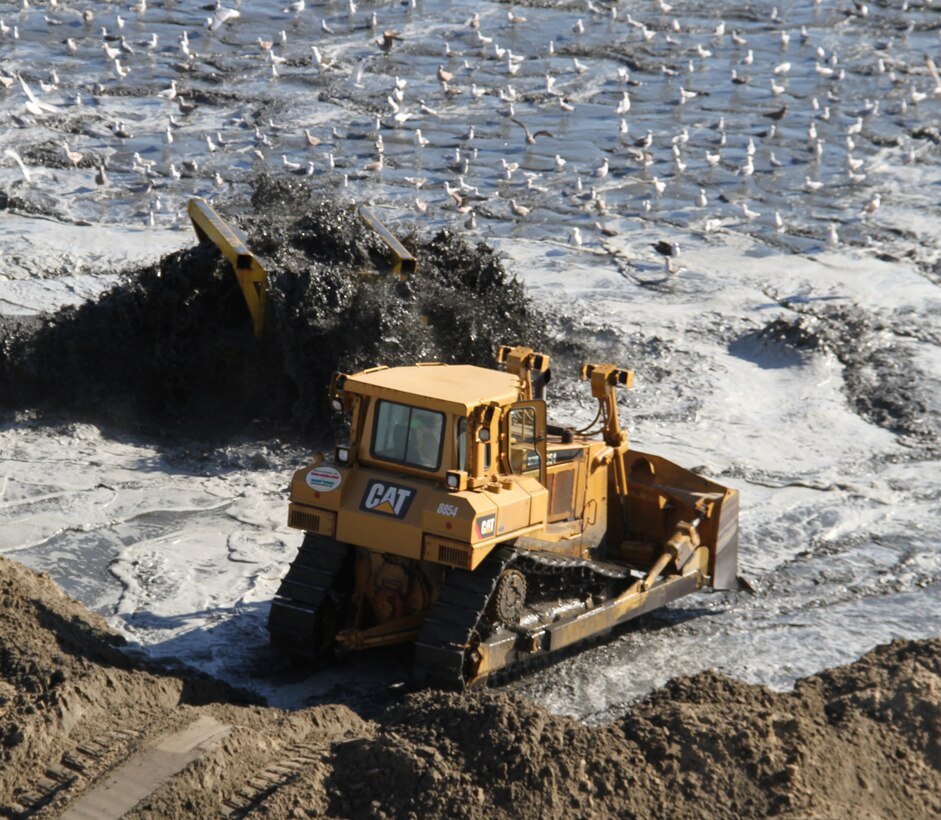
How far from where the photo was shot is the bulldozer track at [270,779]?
6.87m

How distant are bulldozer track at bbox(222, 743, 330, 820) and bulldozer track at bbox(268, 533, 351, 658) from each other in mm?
1383

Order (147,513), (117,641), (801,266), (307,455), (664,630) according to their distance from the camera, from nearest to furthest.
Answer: (117,641) < (664,630) < (147,513) < (307,455) < (801,266)

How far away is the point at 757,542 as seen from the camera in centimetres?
1189

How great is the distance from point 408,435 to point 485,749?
2213mm

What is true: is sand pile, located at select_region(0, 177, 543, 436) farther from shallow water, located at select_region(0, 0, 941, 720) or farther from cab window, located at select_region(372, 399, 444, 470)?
cab window, located at select_region(372, 399, 444, 470)

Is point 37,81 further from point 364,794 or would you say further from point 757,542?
point 364,794

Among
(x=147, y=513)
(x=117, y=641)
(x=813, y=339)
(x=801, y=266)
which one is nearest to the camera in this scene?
(x=117, y=641)

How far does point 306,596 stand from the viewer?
8.89m

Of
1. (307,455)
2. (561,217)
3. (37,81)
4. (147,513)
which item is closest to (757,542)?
(307,455)

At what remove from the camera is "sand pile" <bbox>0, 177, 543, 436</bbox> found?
13.2 metres

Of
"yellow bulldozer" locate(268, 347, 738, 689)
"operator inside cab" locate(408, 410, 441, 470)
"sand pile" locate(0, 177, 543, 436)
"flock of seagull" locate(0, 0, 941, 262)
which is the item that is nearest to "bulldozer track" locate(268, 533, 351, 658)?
"yellow bulldozer" locate(268, 347, 738, 689)

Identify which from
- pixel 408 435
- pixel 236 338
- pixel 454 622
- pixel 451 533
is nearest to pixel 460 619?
pixel 454 622

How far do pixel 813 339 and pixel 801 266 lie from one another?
2.88 metres

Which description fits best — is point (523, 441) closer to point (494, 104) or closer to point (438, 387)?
point (438, 387)
